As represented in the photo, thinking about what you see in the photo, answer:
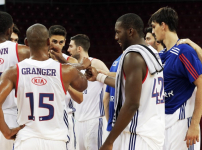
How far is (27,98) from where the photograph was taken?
3.12 m

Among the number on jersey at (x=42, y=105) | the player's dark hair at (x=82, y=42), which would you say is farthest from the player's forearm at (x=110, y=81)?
the player's dark hair at (x=82, y=42)

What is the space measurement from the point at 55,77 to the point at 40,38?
44cm

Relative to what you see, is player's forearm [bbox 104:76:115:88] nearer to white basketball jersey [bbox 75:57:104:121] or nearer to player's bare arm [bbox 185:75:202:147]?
player's bare arm [bbox 185:75:202:147]

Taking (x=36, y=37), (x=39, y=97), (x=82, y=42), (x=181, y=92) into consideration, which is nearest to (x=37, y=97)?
(x=39, y=97)

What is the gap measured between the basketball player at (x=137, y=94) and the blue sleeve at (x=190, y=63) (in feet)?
2.43

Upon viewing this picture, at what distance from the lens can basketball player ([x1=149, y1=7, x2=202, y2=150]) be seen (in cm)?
375

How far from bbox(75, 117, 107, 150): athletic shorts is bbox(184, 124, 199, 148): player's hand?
2474 millimetres

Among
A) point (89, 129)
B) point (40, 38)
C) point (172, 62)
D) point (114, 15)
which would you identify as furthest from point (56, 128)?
point (114, 15)

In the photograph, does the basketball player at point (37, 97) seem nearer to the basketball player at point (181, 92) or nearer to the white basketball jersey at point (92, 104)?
the basketball player at point (181, 92)

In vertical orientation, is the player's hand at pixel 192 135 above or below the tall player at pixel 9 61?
below

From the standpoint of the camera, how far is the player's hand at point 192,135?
3711mm

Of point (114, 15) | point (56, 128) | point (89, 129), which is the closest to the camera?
point (56, 128)

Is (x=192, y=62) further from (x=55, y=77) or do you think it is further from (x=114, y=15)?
(x=114, y=15)

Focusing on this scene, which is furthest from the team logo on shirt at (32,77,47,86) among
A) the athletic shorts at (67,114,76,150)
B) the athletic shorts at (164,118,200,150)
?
the athletic shorts at (67,114,76,150)
